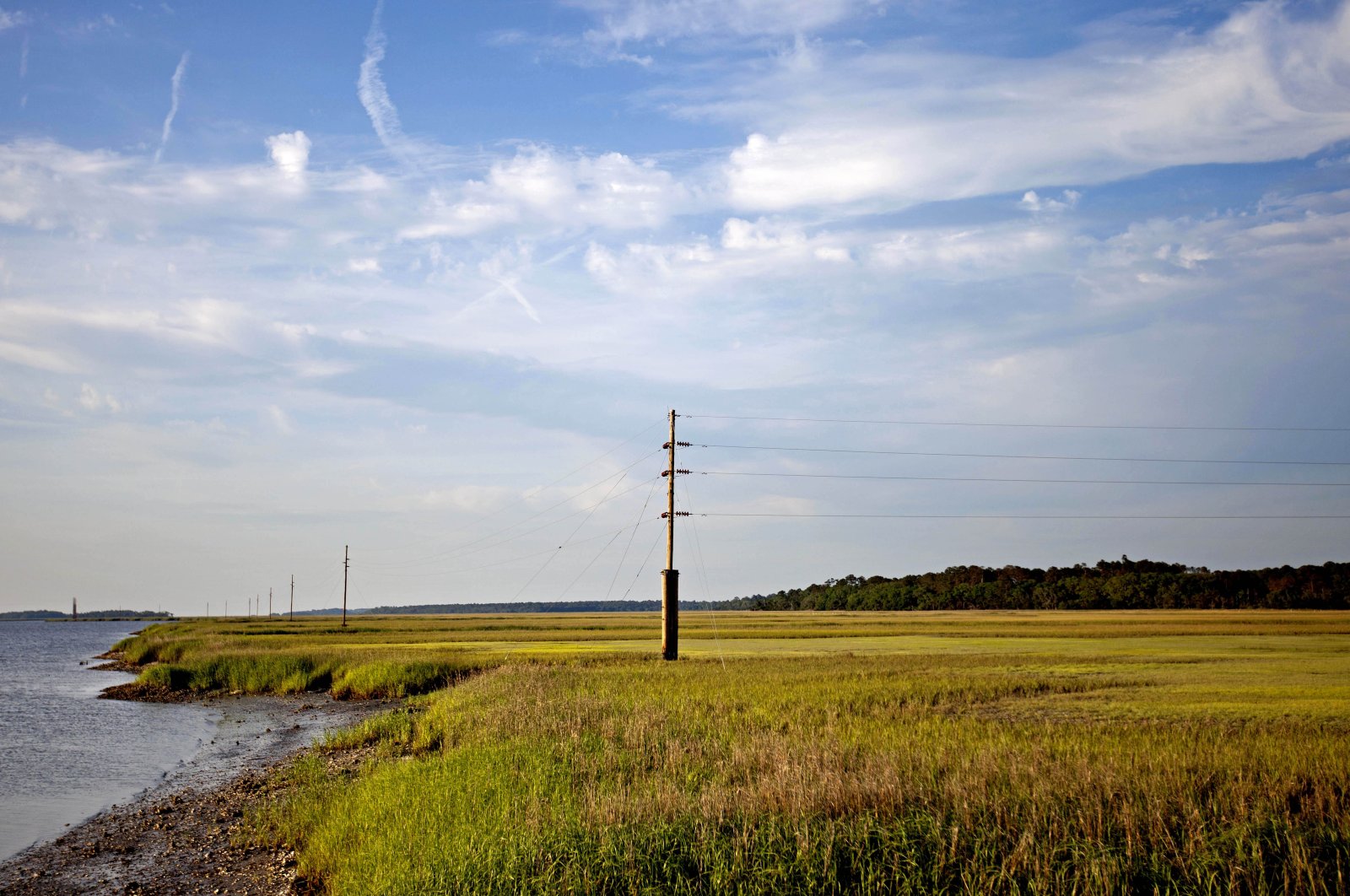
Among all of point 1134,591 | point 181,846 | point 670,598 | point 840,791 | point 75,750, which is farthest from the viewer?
point 1134,591

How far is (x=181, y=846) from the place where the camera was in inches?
623

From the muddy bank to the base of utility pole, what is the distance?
1877 centimetres

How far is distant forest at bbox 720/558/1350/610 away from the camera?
123 metres

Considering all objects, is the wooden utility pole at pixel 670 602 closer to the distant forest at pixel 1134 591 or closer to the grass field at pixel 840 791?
the grass field at pixel 840 791

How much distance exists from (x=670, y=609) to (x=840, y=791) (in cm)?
3010

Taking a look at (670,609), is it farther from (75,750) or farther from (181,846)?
(181,846)

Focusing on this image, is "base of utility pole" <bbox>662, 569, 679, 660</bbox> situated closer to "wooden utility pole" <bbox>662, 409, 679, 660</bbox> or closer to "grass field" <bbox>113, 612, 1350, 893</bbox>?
"wooden utility pole" <bbox>662, 409, 679, 660</bbox>

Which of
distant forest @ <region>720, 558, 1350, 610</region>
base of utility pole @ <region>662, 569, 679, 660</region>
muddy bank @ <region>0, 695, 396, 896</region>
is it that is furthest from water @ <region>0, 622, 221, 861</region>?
distant forest @ <region>720, 558, 1350, 610</region>

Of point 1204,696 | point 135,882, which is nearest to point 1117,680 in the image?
point 1204,696

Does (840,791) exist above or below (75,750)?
above

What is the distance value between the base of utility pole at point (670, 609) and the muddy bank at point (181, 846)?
18774mm

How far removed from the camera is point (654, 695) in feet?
83.7

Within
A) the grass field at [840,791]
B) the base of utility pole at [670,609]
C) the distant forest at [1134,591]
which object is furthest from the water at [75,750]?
the distant forest at [1134,591]

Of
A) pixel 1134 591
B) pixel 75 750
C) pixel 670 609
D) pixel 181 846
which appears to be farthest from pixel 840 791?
pixel 1134 591
